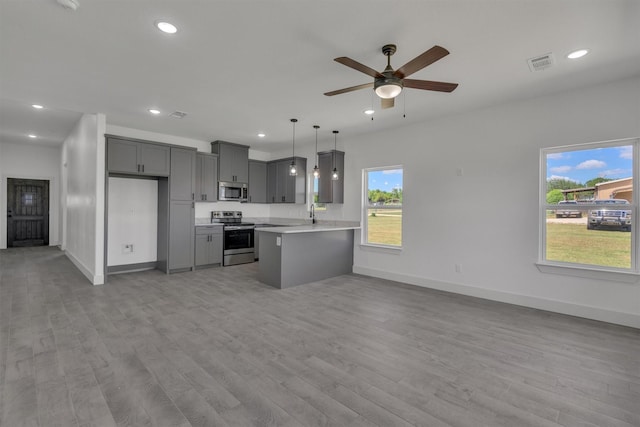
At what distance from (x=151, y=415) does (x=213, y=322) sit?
151 cm

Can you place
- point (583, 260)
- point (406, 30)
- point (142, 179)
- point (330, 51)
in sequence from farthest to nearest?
point (142, 179), point (583, 260), point (330, 51), point (406, 30)

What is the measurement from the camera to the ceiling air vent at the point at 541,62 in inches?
113

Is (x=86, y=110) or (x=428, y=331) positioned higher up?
(x=86, y=110)

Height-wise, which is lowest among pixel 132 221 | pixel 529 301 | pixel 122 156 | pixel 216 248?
pixel 529 301

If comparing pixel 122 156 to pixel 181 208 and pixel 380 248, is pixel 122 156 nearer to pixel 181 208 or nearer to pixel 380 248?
pixel 181 208

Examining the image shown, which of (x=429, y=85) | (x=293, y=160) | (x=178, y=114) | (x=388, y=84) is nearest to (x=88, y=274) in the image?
(x=178, y=114)

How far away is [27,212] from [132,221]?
5350 mm

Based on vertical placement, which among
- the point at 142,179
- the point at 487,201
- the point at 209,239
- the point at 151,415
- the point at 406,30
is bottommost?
the point at 151,415

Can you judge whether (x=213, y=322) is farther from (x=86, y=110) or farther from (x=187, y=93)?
(x=86, y=110)

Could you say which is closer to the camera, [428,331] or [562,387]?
[562,387]

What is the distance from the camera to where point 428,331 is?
3.20 m

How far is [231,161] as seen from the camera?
22.4ft

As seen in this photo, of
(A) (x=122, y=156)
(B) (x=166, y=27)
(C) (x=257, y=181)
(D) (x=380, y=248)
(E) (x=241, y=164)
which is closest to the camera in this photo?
(B) (x=166, y=27)

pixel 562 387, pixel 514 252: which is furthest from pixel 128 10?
pixel 514 252
